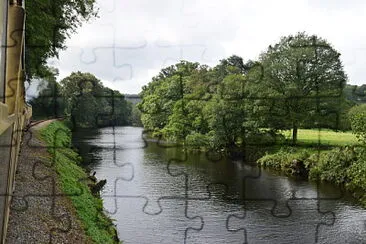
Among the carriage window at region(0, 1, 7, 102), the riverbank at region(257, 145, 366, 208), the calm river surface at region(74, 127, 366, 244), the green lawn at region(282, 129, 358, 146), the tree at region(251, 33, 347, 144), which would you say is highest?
the tree at region(251, 33, 347, 144)

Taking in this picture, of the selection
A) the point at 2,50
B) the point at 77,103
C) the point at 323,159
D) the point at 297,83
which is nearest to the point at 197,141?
the point at 297,83

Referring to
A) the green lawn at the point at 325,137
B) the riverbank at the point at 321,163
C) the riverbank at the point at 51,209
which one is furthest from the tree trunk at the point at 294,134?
the riverbank at the point at 51,209

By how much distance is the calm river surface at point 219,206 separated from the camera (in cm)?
1225

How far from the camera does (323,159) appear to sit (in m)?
21.5

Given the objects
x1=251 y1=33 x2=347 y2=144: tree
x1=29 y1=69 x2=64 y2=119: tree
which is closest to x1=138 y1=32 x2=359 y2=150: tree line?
x1=251 y1=33 x2=347 y2=144: tree

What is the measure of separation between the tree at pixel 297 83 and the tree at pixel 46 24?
1192 centimetres

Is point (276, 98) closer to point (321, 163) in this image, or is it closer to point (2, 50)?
point (321, 163)

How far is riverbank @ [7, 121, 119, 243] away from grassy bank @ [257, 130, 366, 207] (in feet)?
32.9

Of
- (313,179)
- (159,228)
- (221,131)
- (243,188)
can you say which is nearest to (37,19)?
(159,228)

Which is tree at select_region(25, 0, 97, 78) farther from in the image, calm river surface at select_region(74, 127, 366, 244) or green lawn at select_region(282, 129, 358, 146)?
green lawn at select_region(282, 129, 358, 146)

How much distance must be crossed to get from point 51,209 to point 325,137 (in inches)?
707

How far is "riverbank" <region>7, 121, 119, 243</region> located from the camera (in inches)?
284

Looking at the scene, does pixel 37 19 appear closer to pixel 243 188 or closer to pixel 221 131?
pixel 243 188
